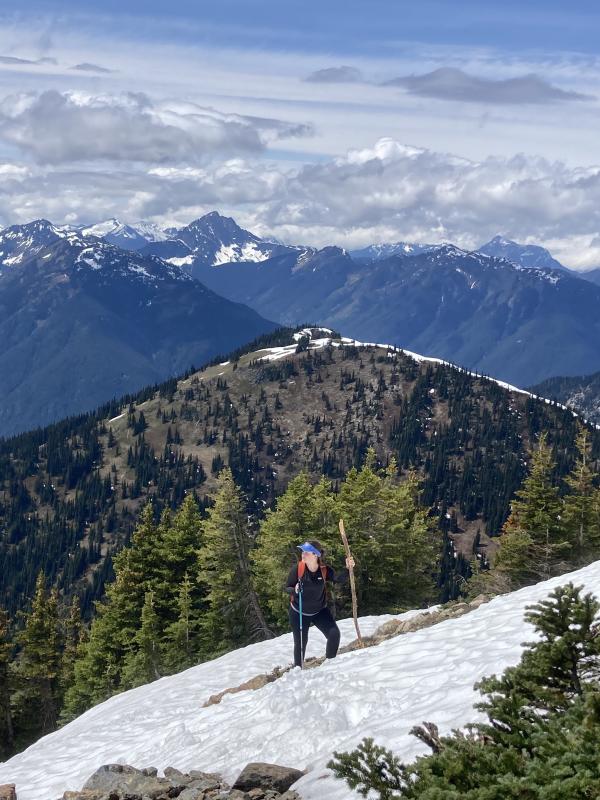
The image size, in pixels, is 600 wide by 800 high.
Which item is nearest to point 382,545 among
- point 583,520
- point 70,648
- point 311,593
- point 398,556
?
point 398,556

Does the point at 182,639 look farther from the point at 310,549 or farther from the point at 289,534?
the point at 310,549

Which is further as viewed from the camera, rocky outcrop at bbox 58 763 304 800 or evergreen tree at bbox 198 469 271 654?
evergreen tree at bbox 198 469 271 654

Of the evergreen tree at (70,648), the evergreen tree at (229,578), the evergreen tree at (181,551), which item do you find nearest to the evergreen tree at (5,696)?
the evergreen tree at (70,648)

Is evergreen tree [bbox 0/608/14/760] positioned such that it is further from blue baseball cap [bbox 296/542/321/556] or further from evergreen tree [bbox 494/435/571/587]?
blue baseball cap [bbox 296/542/321/556]

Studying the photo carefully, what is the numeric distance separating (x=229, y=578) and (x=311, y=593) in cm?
2357

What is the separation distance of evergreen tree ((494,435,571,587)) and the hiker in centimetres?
2207

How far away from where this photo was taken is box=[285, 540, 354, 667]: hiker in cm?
1700

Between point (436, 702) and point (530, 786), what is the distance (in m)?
7.94

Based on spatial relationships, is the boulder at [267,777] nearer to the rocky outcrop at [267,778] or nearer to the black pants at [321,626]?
the rocky outcrop at [267,778]

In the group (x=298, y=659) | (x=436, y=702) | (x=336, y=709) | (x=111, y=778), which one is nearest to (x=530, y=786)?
(x=436, y=702)

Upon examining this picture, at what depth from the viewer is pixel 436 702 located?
40.4 feet

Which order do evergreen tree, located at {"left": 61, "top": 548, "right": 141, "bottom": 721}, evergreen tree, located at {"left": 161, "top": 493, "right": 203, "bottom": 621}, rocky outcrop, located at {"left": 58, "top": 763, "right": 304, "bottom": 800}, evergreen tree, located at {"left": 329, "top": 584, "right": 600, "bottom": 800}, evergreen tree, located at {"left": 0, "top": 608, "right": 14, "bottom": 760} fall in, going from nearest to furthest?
1. evergreen tree, located at {"left": 329, "top": 584, "right": 600, "bottom": 800}
2. rocky outcrop, located at {"left": 58, "top": 763, "right": 304, "bottom": 800}
3. evergreen tree, located at {"left": 161, "top": 493, "right": 203, "bottom": 621}
4. evergreen tree, located at {"left": 61, "top": 548, "right": 141, "bottom": 721}
5. evergreen tree, located at {"left": 0, "top": 608, "right": 14, "bottom": 760}

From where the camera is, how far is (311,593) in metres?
17.1

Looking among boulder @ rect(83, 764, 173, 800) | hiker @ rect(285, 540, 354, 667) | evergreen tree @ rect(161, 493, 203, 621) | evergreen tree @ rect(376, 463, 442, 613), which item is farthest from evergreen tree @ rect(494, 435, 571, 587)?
boulder @ rect(83, 764, 173, 800)
